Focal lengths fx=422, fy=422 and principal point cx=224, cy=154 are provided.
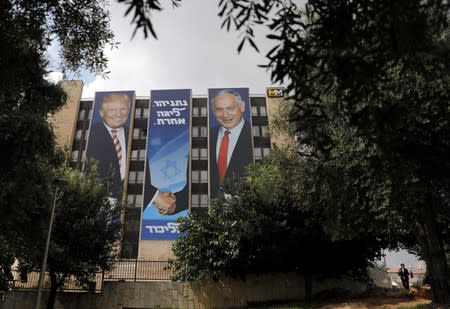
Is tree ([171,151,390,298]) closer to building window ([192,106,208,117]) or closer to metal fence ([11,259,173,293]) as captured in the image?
metal fence ([11,259,173,293])

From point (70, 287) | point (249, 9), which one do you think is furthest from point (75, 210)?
point (249, 9)

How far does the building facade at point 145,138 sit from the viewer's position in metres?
56.1

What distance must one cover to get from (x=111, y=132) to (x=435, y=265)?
50880 mm

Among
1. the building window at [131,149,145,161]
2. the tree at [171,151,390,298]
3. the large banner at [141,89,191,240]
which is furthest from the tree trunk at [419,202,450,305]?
the building window at [131,149,145,161]

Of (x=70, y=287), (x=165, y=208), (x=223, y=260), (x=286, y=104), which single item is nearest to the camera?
(x=286, y=104)

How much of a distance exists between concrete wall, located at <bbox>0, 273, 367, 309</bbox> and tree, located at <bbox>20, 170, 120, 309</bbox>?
1387 mm

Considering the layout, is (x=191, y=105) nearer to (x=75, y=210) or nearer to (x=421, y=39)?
(x=75, y=210)

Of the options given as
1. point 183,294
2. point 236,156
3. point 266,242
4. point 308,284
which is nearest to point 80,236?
point 183,294

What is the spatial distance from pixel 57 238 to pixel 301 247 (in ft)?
40.7

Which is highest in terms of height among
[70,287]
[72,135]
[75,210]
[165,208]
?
[72,135]

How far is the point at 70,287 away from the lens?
2420 centimetres

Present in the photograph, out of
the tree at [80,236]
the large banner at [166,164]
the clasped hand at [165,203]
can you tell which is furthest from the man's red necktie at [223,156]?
the tree at [80,236]

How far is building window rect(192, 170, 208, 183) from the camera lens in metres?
57.3

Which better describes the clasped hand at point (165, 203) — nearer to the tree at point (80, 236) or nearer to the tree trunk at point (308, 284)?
the tree at point (80, 236)
